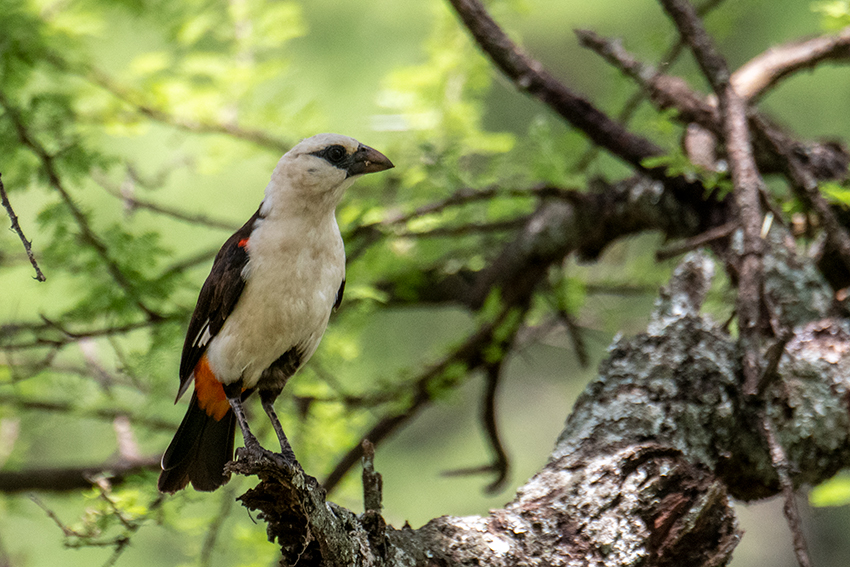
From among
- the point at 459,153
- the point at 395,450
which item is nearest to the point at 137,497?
the point at 459,153

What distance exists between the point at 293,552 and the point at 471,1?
238 cm

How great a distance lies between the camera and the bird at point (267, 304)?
2.60 m

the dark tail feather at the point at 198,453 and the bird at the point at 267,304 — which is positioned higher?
the bird at the point at 267,304

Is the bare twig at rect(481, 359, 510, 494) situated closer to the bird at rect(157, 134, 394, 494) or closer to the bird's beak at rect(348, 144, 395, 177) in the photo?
the bird at rect(157, 134, 394, 494)

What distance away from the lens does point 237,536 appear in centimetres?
346

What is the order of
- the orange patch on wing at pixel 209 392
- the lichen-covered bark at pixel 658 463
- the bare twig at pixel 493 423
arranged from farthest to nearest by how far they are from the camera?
the bare twig at pixel 493 423 < the orange patch on wing at pixel 209 392 < the lichen-covered bark at pixel 658 463

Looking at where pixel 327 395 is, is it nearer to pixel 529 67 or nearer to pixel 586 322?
pixel 529 67

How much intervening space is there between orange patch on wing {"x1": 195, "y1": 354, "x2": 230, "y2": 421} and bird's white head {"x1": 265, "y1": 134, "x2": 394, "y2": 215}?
27.3 inches

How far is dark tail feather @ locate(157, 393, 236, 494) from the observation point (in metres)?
2.89

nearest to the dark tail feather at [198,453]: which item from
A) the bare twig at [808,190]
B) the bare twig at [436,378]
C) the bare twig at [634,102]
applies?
the bare twig at [436,378]

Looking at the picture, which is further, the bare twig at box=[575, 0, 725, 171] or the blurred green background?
the bare twig at box=[575, 0, 725, 171]

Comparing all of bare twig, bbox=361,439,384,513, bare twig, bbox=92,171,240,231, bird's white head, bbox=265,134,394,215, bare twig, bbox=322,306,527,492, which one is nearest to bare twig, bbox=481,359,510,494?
bare twig, bbox=322,306,527,492

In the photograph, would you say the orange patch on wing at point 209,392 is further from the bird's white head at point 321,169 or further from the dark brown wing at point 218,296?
the bird's white head at point 321,169

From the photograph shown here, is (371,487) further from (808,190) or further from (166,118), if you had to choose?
(166,118)
